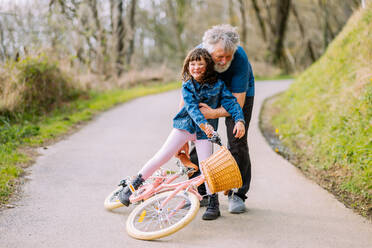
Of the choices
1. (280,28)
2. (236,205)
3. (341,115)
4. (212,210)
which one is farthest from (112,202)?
(280,28)

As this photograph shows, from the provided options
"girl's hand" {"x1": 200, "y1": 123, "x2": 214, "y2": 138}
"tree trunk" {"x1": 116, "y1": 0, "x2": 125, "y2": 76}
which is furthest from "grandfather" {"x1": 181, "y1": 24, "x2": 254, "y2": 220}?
"tree trunk" {"x1": 116, "y1": 0, "x2": 125, "y2": 76}

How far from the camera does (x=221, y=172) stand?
12.2 ft

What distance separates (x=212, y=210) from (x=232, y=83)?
4.42ft

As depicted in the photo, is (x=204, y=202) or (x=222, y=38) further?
(x=204, y=202)

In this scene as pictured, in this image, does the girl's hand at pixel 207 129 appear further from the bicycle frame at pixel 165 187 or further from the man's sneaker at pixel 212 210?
the man's sneaker at pixel 212 210

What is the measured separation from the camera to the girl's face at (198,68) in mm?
3967

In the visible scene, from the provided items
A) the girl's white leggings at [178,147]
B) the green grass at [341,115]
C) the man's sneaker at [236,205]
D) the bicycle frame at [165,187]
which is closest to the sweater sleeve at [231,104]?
the girl's white leggings at [178,147]

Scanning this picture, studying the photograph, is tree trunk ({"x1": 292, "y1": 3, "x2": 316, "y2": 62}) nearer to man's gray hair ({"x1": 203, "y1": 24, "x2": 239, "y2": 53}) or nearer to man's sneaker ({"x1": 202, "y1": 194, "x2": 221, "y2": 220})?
man's gray hair ({"x1": 203, "y1": 24, "x2": 239, "y2": 53})

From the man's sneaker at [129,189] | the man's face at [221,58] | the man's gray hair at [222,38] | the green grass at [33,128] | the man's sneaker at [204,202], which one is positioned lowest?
the green grass at [33,128]

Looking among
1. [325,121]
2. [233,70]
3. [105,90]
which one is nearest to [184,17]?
[105,90]

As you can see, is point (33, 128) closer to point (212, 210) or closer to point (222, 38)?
point (212, 210)

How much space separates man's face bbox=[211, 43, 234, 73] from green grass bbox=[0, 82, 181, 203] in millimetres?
2953

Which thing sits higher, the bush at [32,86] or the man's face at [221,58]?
the man's face at [221,58]

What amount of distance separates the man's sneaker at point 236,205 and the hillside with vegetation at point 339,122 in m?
1.34
